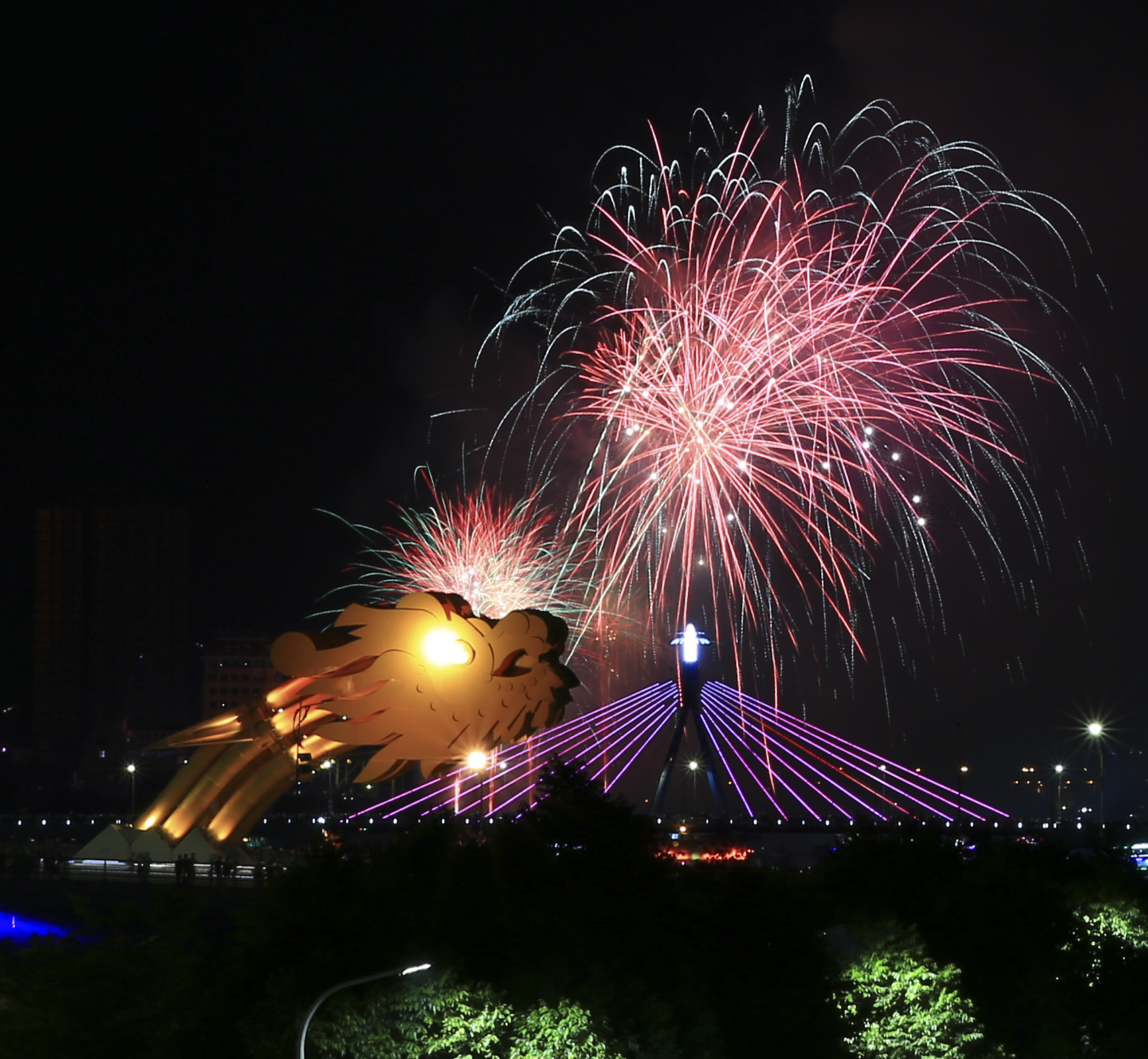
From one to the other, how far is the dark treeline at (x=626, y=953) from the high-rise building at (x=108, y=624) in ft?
293

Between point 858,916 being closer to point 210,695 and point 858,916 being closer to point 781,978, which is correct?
point 781,978

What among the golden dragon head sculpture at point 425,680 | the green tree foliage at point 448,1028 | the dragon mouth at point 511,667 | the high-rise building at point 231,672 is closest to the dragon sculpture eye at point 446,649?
the golden dragon head sculpture at point 425,680

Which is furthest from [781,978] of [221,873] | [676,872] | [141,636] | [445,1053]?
[141,636]

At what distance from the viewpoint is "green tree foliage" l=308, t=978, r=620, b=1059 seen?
1403 cm

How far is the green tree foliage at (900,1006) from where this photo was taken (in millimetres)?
19625

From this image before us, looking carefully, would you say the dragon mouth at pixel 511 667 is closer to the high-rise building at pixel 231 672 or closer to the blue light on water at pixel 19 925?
the blue light on water at pixel 19 925

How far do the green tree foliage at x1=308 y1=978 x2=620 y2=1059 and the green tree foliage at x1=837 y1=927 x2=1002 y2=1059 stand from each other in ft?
18.8

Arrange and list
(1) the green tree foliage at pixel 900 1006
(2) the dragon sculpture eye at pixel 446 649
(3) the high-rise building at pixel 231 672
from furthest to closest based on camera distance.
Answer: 1. (3) the high-rise building at pixel 231 672
2. (2) the dragon sculpture eye at pixel 446 649
3. (1) the green tree foliage at pixel 900 1006

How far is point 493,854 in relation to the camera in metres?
17.7

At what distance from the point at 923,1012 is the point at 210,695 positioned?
97.7 metres

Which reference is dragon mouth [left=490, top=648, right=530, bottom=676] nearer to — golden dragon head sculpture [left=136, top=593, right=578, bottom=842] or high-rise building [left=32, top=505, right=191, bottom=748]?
golden dragon head sculpture [left=136, top=593, right=578, bottom=842]

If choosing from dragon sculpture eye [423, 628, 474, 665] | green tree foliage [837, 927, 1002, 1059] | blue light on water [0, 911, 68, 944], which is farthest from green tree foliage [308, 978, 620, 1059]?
blue light on water [0, 911, 68, 944]

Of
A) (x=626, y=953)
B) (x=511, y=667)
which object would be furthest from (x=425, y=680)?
(x=626, y=953)

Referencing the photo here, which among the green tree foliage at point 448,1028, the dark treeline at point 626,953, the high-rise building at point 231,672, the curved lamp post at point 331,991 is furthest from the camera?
the high-rise building at point 231,672
